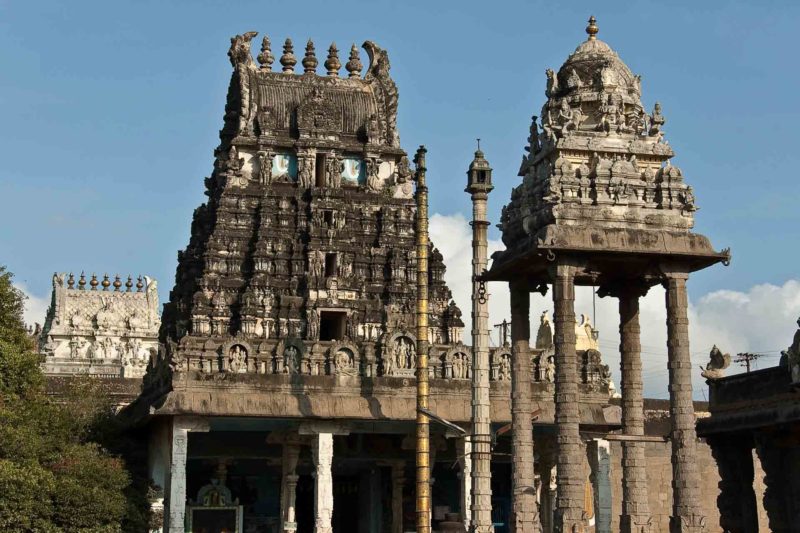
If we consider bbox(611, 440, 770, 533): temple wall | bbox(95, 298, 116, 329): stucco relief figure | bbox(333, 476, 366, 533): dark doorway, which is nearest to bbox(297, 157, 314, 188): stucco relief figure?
bbox(333, 476, 366, 533): dark doorway

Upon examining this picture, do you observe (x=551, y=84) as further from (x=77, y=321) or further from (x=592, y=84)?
(x=77, y=321)

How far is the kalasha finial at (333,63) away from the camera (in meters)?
55.0

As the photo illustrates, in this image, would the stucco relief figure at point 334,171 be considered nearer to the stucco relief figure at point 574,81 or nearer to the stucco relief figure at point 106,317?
the stucco relief figure at point 574,81

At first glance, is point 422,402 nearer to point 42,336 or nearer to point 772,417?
point 772,417

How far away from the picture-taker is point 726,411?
120 ft

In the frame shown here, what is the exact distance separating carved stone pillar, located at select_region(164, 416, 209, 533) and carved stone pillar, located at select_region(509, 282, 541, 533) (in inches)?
534

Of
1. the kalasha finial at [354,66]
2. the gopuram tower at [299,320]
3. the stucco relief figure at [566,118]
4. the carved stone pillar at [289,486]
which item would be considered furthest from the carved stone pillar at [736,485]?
the kalasha finial at [354,66]

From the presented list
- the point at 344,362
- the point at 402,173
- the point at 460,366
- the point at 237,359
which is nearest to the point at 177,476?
the point at 237,359

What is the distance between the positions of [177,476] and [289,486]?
13.9ft

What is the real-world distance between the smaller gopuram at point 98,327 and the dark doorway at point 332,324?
32.4 meters

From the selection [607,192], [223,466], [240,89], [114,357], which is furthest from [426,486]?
[114,357]

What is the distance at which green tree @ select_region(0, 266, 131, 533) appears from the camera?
119 feet

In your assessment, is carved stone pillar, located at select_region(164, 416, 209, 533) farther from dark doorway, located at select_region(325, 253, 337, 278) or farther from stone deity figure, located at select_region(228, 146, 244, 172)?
stone deity figure, located at select_region(228, 146, 244, 172)

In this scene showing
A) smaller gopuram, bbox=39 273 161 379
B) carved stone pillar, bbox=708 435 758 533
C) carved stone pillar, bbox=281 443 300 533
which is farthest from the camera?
smaller gopuram, bbox=39 273 161 379
